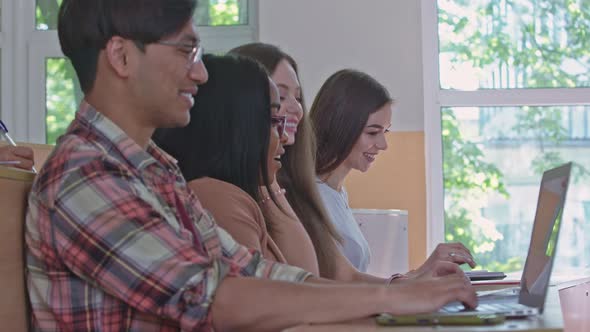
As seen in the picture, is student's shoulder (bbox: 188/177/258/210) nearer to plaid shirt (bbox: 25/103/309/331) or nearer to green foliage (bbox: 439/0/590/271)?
plaid shirt (bbox: 25/103/309/331)

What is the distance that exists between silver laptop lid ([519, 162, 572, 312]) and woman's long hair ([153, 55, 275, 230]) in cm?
51

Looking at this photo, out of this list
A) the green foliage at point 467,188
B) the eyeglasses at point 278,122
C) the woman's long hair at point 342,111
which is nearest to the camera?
the eyeglasses at point 278,122

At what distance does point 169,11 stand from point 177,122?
168mm

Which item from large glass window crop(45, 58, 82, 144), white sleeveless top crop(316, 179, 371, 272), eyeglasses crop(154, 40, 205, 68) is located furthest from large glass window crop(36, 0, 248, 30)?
eyeglasses crop(154, 40, 205, 68)

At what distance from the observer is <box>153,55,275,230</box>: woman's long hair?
1776 mm

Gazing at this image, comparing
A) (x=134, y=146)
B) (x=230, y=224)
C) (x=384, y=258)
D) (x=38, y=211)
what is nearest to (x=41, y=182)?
(x=38, y=211)

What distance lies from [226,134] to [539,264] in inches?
23.5

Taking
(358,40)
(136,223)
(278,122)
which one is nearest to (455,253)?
(278,122)

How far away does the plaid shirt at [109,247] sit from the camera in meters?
1.26

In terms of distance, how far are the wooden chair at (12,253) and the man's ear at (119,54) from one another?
→ 8.2 inches

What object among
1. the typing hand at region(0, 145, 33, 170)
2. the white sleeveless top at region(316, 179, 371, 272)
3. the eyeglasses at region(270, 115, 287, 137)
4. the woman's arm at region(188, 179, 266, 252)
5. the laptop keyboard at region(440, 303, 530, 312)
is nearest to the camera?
the laptop keyboard at region(440, 303, 530, 312)

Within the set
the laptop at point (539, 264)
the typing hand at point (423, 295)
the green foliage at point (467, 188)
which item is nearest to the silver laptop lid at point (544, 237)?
the laptop at point (539, 264)

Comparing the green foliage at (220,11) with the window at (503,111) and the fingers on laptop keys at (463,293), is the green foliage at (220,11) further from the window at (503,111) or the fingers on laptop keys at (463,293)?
the fingers on laptop keys at (463,293)

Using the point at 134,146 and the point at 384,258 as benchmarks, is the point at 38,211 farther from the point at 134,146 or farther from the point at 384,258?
the point at 384,258
